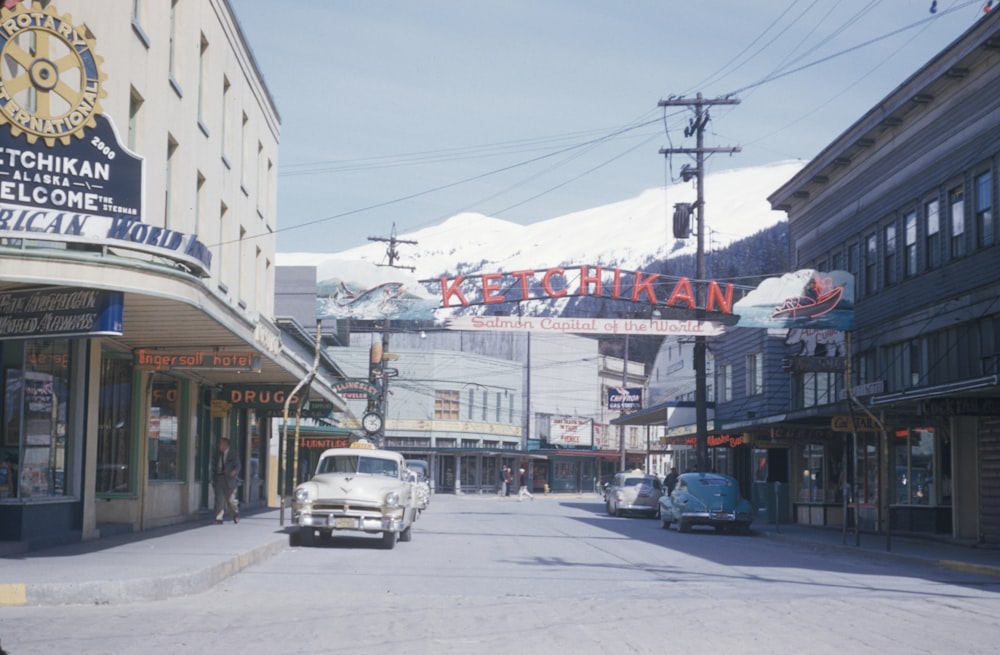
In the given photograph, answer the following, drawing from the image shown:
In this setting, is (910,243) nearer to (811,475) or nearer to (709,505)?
(709,505)

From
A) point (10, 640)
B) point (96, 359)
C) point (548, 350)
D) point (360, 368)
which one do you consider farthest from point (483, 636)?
point (548, 350)

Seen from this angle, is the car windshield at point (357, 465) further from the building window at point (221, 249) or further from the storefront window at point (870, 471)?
the storefront window at point (870, 471)

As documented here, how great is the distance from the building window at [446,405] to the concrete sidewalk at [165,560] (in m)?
54.2

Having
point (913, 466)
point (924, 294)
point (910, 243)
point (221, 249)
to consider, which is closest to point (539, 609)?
point (221, 249)

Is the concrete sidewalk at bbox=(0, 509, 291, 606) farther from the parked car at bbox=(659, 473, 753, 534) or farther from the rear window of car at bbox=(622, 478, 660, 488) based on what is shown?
the rear window of car at bbox=(622, 478, 660, 488)

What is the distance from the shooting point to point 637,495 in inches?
1726

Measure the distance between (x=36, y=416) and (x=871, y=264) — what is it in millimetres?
24506

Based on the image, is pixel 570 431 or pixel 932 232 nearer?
pixel 932 232

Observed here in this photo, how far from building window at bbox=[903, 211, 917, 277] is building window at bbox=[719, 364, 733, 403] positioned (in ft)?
54.9

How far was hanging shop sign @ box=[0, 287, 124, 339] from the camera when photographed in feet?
49.3

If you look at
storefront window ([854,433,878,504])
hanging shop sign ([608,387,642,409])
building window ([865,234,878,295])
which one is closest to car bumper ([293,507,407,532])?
storefront window ([854,433,878,504])

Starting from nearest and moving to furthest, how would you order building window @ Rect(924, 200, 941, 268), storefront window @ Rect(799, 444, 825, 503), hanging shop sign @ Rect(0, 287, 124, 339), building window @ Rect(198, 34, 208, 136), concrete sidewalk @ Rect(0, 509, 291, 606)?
concrete sidewalk @ Rect(0, 509, 291, 606) → hanging shop sign @ Rect(0, 287, 124, 339) → building window @ Rect(198, 34, 208, 136) → building window @ Rect(924, 200, 941, 268) → storefront window @ Rect(799, 444, 825, 503)

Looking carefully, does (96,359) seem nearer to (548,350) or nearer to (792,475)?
(792,475)

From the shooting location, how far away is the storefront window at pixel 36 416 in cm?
1695
